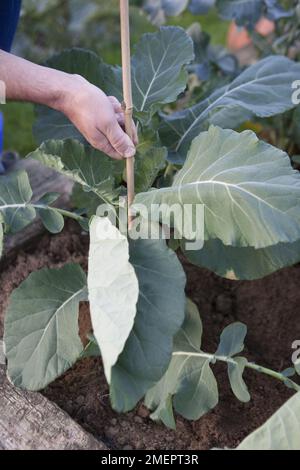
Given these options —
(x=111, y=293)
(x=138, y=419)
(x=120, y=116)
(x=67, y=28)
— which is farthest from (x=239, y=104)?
(x=67, y=28)

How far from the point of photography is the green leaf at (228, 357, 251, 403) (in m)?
1.39

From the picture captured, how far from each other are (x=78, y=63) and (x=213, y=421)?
43.0 inches

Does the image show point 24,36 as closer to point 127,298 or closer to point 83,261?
point 83,261

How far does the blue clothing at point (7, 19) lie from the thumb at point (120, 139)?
33.5 inches

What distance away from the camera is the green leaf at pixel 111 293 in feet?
3.80

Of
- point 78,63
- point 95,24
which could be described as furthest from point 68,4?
point 78,63

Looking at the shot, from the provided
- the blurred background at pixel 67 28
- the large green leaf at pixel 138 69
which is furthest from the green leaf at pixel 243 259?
the blurred background at pixel 67 28

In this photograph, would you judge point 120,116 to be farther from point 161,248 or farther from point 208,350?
point 208,350

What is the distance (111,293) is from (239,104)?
2.55ft

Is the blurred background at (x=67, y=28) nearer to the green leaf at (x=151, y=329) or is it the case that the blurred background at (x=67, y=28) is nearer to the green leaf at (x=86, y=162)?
the green leaf at (x=86, y=162)

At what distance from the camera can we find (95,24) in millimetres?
3711

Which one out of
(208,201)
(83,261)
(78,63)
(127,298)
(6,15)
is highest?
(6,15)

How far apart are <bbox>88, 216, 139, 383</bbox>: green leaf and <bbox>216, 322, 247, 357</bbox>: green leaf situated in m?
0.35

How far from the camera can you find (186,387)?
1448 mm
